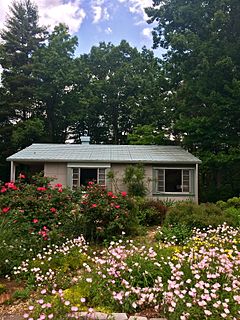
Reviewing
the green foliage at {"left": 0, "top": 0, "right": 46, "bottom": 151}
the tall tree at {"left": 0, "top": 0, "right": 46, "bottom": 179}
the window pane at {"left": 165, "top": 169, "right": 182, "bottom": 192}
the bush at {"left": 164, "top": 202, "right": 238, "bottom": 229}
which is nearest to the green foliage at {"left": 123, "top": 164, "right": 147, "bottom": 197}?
the window pane at {"left": 165, "top": 169, "right": 182, "bottom": 192}

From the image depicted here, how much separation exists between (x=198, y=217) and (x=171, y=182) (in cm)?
791

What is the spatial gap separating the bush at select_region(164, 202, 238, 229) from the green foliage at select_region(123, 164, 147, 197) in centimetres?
560

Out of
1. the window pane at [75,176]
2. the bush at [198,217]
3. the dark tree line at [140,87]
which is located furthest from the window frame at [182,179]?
the bush at [198,217]

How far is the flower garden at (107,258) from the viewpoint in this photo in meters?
2.88

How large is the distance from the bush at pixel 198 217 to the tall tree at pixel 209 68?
7.88 m

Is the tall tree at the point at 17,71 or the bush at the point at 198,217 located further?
the tall tree at the point at 17,71

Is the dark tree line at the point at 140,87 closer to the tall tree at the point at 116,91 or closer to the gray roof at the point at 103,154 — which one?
the tall tree at the point at 116,91

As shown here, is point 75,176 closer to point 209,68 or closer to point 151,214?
point 151,214

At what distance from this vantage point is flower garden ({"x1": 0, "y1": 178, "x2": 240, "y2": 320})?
2881 millimetres

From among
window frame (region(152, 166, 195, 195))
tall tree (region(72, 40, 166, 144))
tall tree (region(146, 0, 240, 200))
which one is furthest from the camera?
tall tree (region(72, 40, 166, 144))

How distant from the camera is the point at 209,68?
1506 centimetres

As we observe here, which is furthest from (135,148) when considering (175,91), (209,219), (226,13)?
(209,219)

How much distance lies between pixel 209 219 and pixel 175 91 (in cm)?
1508

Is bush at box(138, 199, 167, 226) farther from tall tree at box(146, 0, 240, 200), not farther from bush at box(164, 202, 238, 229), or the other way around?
tall tree at box(146, 0, 240, 200)
